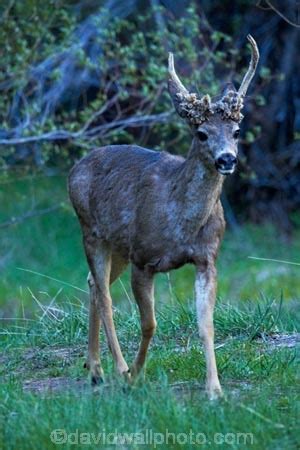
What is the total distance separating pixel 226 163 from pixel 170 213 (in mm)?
616

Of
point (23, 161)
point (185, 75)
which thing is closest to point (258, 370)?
point (185, 75)

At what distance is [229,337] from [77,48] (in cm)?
559

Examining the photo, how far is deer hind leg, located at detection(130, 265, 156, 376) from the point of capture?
310 inches

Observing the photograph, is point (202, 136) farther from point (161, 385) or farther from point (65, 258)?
point (65, 258)

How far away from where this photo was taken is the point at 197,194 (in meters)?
7.71

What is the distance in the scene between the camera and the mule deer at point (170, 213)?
7555 mm

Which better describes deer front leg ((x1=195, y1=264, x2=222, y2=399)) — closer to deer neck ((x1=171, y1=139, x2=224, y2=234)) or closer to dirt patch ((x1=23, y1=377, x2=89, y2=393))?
deer neck ((x1=171, y1=139, x2=224, y2=234))

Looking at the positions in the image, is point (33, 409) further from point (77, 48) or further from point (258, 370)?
point (77, 48)

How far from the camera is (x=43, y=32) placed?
13.5 m

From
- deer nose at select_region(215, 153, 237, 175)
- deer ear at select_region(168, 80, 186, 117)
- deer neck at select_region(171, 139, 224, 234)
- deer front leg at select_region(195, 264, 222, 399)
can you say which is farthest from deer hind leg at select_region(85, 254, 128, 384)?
deer nose at select_region(215, 153, 237, 175)

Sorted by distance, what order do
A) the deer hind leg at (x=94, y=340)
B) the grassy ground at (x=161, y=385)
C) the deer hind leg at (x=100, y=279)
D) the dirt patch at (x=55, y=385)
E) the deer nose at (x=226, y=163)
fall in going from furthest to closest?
the deer hind leg at (x=100, y=279), the deer hind leg at (x=94, y=340), the dirt patch at (x=55, y=385), the deer nose at (x=226, y=163), the grassy ground at (x=161, y=385)

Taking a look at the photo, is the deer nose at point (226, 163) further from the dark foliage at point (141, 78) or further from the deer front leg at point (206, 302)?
the dark foliage at point (141, 78)

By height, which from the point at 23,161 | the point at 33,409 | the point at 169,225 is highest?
the point at 23,161

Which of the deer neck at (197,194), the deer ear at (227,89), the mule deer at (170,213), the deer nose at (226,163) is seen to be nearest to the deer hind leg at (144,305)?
the mule deer at (170,213)
